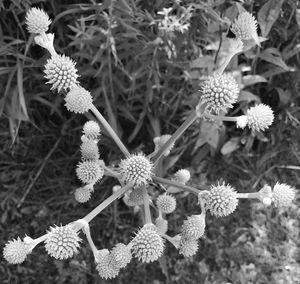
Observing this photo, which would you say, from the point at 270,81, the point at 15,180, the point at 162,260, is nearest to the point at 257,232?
the point at 162,260

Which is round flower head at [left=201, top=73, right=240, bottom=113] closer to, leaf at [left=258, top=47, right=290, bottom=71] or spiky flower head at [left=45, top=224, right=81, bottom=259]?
spiky flower head at [left=45, top=224, right=81, bottom=259]

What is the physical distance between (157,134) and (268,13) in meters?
0.91

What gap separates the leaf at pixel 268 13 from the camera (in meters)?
1.99

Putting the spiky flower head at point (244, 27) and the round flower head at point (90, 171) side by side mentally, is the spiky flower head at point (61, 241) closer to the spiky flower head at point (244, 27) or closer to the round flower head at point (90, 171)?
the round flower head at point (90, 171)

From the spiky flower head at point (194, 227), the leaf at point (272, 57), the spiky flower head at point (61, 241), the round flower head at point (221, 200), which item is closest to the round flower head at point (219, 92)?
the round flower head at point (221, 200)

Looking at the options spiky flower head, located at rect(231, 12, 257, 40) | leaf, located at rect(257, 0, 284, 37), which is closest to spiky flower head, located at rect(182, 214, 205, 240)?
spiky flower head, located at rect(231, 12, 257, 40)

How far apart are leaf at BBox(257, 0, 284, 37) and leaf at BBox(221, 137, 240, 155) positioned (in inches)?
33.4

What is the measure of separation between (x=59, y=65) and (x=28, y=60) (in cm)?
80

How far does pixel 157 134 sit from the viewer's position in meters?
2.54

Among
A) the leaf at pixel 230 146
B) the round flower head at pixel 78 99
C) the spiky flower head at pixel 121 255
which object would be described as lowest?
the leaf at pixel 230 146

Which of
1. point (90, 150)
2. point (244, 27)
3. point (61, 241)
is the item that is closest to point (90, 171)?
point (90, 150)

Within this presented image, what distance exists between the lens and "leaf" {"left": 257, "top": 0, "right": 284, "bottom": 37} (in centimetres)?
199

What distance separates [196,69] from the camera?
244cm

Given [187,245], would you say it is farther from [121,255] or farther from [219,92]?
[219,92]
